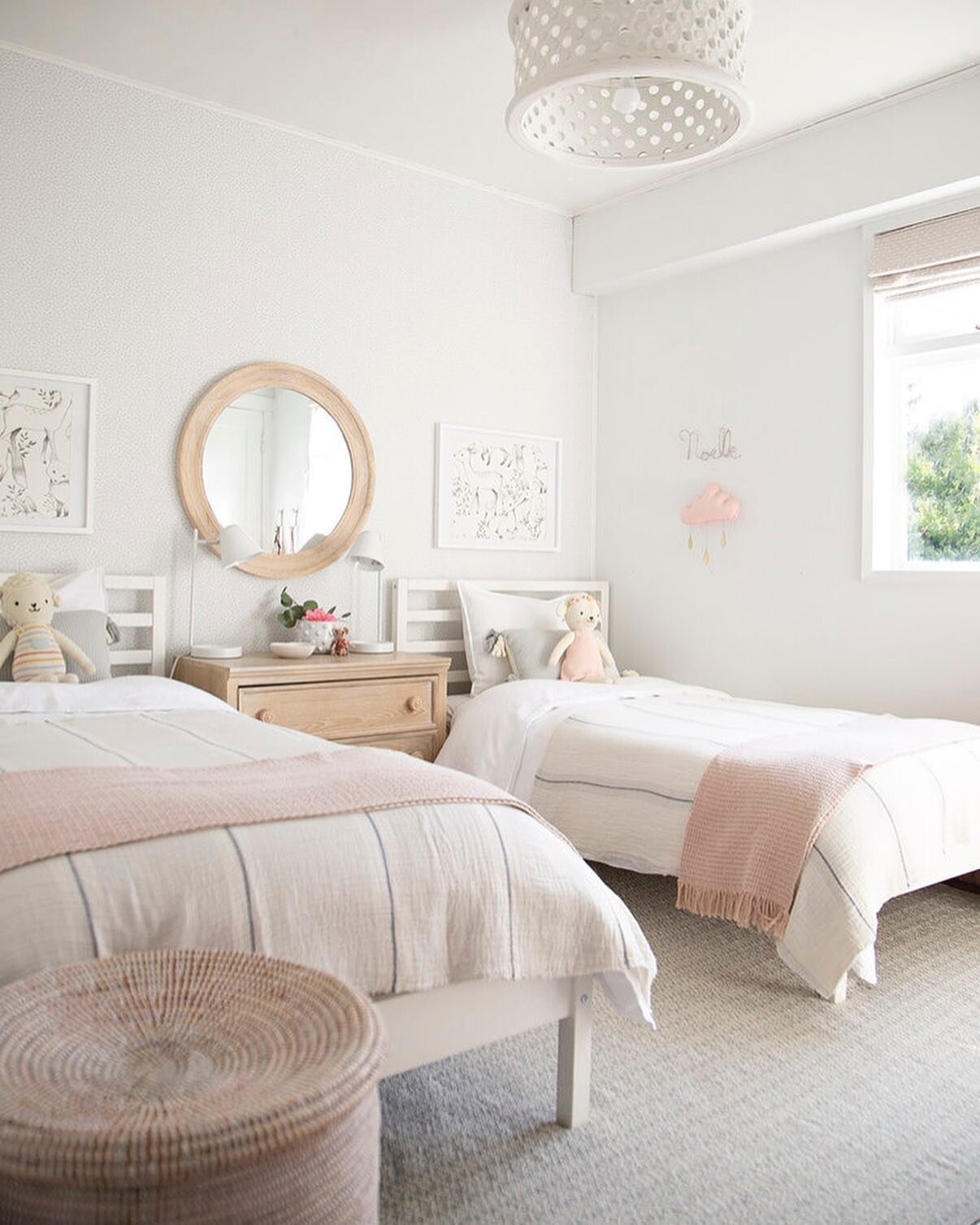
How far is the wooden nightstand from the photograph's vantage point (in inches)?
130

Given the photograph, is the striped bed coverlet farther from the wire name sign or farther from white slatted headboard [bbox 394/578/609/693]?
the wire name sign

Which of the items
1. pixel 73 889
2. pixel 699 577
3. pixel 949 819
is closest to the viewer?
pixel 73 889

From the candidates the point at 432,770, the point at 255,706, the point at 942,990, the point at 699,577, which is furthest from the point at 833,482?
the point at 432,770

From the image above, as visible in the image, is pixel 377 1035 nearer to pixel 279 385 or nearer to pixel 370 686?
pixel 370 686

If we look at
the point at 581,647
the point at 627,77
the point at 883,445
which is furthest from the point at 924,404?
the point at 627,77

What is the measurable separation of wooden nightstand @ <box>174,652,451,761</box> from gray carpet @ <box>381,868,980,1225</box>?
4.32ft

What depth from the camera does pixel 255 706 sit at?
3.29 meters

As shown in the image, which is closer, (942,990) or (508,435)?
(942,990)

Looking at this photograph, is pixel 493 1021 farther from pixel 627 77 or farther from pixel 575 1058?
pixel 627 77

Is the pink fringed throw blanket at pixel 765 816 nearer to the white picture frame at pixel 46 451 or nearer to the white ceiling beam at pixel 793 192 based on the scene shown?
the white ceiling beam at pixel 793 192

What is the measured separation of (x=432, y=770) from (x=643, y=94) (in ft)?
6.28

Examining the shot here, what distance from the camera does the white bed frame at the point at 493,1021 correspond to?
1674 mm

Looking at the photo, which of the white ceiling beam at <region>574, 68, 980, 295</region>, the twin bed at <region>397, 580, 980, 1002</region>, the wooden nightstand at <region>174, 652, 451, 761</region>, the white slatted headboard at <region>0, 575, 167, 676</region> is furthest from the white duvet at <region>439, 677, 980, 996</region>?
the white ceiling beam at <region>574, 68, 980, 295</region>

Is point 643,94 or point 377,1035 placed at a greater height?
point 643,94
